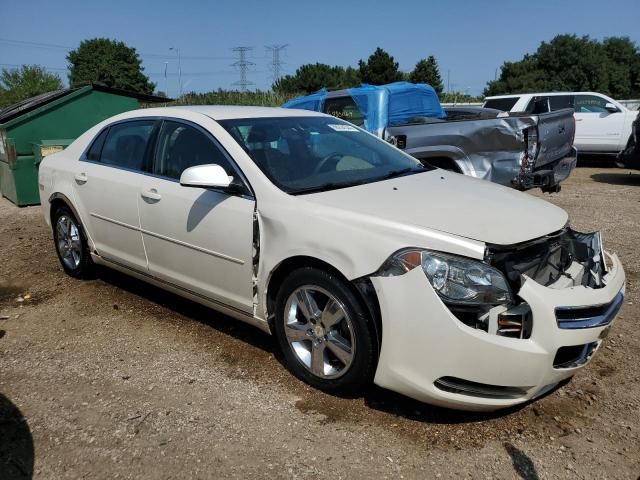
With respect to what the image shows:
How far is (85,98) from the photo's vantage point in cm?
962

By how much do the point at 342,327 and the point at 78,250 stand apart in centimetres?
310

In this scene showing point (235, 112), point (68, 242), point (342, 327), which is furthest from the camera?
point (68, 242)

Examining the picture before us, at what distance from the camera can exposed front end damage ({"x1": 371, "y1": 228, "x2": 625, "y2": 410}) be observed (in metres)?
2.56

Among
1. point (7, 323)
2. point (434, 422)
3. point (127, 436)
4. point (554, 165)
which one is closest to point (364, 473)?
point (434, 422)

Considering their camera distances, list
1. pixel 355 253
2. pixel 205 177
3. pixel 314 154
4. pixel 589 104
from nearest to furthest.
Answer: pixel 355 253 → pixel 205 177 → pixel 314 154 → pixel 589 104

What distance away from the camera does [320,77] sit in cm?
7056

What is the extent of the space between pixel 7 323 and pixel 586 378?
419 centimetres

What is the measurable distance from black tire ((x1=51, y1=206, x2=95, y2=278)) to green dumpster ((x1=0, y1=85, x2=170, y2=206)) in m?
3.98

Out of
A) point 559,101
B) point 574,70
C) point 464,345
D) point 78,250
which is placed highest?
point 574,70

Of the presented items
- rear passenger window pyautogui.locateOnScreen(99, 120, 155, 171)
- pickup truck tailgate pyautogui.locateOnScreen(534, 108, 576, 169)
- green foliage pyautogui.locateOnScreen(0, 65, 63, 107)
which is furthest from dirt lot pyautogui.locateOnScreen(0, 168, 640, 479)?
green foliage pyautogui.locateOnScreen(0, 65, 63, 107)

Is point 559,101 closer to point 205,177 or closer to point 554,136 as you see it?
point 554,136

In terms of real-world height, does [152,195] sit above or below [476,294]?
above

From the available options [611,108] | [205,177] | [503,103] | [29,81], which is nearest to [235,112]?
[205,177]

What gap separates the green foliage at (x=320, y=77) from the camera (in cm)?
7000
